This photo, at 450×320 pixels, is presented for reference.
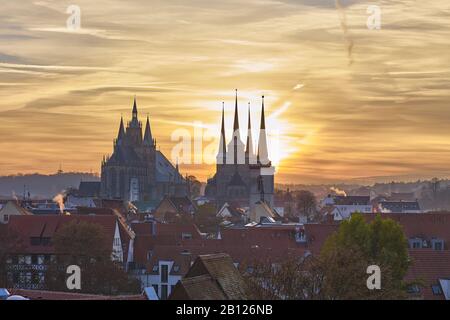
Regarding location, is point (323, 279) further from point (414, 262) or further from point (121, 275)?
point (121, 275)

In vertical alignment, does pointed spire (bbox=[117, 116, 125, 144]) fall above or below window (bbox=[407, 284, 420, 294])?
above

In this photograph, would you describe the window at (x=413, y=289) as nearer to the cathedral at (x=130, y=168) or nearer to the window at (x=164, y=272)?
the window at (x=164, y=272)

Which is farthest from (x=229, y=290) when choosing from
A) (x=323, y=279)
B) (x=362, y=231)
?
(x=362, y=231)

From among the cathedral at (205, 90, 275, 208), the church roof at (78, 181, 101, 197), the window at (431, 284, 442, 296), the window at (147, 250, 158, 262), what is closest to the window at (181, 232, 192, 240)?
the window at (147, 250, 158, 262)

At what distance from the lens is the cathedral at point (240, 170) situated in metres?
172

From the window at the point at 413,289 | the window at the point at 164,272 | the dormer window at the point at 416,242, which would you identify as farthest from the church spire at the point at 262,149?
the window at the point at 413,289

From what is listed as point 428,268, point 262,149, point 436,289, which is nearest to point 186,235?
point 428,268

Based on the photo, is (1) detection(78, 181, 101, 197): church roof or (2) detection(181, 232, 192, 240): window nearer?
(2) detection(181, 232, 192, 240): window

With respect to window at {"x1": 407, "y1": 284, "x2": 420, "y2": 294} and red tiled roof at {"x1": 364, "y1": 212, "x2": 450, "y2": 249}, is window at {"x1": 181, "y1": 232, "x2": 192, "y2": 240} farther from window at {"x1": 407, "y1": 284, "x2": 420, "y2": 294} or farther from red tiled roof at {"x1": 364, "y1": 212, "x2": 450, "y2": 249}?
window at {"x1": 407, "y1": 284, "x2": 420, "y2": 294}

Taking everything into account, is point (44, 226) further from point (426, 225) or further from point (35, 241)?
point (426, 225)

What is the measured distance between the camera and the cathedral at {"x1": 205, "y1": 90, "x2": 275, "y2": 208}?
171850 millimetres

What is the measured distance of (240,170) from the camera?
7633 inches

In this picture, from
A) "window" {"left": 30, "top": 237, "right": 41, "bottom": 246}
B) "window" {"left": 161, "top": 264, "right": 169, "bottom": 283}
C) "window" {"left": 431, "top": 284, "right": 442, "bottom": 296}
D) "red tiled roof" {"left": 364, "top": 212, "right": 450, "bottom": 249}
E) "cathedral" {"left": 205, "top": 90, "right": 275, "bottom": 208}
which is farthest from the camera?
"cathedral" {"left": 205, "top": 90, "right": 275, "bottom": 208}
